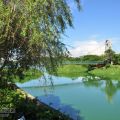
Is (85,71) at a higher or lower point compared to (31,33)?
lower

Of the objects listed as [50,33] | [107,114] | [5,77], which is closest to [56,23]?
[50,33]

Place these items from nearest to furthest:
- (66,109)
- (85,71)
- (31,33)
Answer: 1. (31,33)
2. (66,109)
3. (85,71)

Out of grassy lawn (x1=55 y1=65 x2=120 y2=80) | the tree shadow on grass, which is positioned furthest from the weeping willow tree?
grassy lawn (x1=55 y1=65 x2=120 y2=80)

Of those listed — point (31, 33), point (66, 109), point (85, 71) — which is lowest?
point (66, 109)

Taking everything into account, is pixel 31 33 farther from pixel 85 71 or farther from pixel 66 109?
pixel 85 71

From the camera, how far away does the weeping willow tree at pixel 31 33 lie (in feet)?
39.0

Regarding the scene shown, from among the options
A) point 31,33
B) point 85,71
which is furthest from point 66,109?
→ point 85,71

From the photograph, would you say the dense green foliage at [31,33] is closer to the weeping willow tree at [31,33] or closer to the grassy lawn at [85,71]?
the weeping willow tree at [31,33]

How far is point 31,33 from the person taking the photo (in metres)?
12.0

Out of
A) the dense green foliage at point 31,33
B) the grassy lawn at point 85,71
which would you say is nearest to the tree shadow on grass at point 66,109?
the dense green foliage at point 31,33

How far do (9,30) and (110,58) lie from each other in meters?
74.7

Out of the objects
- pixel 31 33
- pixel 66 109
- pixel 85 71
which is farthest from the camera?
pixel 85 71

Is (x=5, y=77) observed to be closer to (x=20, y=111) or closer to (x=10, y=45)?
(x=10, y=45)

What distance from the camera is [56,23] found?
12992 millimetres
